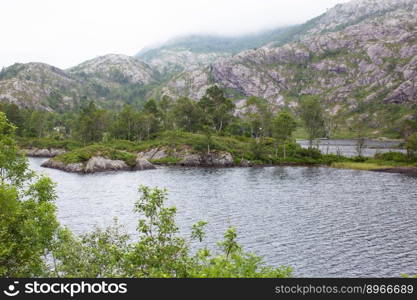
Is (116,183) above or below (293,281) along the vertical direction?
below

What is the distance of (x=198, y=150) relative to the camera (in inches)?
7042

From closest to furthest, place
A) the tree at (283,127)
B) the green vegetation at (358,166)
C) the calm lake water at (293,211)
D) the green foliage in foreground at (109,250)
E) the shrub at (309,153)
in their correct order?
the green foliage in foreground at (109,250) < the calm lake water at (293,211) < the green vegetation at (358,166) < the tree at (283,127) < the shrub at (309,153)

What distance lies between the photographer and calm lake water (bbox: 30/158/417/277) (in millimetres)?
54938

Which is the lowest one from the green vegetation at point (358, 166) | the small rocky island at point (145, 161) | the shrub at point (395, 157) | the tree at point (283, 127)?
the green vegetation at point (358, 166)

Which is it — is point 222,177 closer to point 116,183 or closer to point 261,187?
point 261,187

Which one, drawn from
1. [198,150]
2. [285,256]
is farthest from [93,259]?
[198,150]

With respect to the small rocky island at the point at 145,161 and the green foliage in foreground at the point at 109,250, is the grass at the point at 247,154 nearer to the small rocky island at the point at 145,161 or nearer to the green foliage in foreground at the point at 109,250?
the small rocky island at the point at 145,161

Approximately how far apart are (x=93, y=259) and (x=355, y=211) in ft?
224

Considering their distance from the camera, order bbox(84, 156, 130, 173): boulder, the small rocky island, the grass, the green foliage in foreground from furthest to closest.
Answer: the grass < the small rocky island < bbox(84, 156, 130, 173): boulder < the green foliage in foreground

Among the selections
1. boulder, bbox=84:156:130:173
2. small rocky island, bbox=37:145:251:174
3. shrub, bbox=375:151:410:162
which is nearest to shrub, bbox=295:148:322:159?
shrub, bbox=375:151:410:162

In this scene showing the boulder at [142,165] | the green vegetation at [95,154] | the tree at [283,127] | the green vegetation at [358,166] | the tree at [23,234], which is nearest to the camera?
the tree at [23,234]

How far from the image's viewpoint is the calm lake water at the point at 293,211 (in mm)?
54938

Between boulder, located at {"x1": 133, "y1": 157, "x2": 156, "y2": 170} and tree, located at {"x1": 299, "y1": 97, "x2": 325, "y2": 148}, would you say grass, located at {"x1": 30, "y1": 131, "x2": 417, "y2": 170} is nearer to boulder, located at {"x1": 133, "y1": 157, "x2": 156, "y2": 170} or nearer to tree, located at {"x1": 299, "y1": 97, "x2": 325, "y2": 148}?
boulder, located at {"x1": 133, "y1": 157, "x2": 156, "y2": 170}

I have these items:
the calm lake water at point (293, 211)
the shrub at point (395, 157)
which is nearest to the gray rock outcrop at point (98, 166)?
the calm lake water at point (293, 211)
